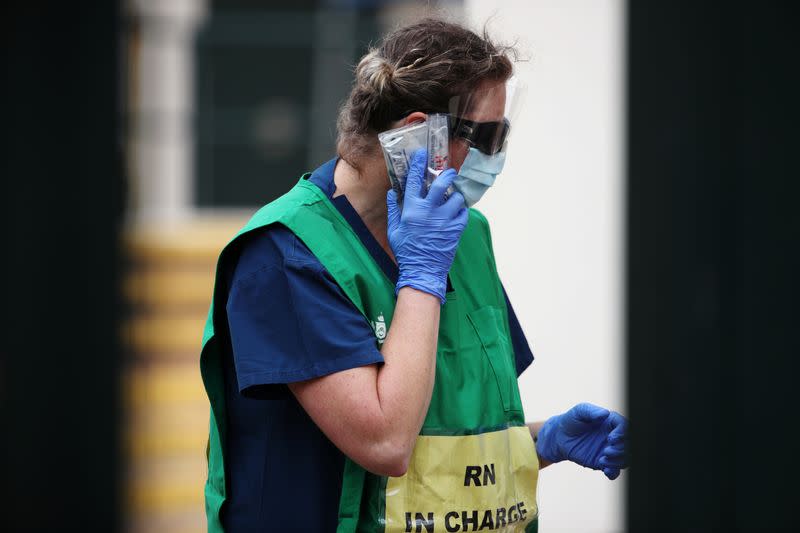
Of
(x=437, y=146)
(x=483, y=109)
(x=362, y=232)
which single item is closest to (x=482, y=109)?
(x=483, y=109)

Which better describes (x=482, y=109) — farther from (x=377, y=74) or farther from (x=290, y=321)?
(x=290, y=321)

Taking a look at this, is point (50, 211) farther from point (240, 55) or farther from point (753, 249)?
point (240, 55)

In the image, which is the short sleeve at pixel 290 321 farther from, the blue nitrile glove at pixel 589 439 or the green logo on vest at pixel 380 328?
the blue nitrile glove at pixel 589 439

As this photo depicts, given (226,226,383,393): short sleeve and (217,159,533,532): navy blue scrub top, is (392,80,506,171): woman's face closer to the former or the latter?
(217,159,533,532): navy blue scrub top

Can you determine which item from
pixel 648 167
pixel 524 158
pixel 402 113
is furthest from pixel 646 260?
pixel 524 158

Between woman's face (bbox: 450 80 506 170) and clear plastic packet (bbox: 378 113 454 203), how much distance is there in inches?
0.9

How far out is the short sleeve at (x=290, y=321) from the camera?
1517 millimetres

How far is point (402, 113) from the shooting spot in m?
1.82

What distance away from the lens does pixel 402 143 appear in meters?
1.79

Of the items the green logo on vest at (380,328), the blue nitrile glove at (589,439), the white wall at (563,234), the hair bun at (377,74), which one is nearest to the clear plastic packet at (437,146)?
the hair bun at (377,74)

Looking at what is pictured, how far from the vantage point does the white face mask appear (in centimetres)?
188

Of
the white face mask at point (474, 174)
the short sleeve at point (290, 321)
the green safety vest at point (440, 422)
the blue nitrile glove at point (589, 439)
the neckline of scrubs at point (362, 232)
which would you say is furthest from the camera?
the blue nitrile glove at point (589, 439)

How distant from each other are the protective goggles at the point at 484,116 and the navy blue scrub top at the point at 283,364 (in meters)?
0.29

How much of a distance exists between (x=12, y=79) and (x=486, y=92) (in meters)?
1.21
